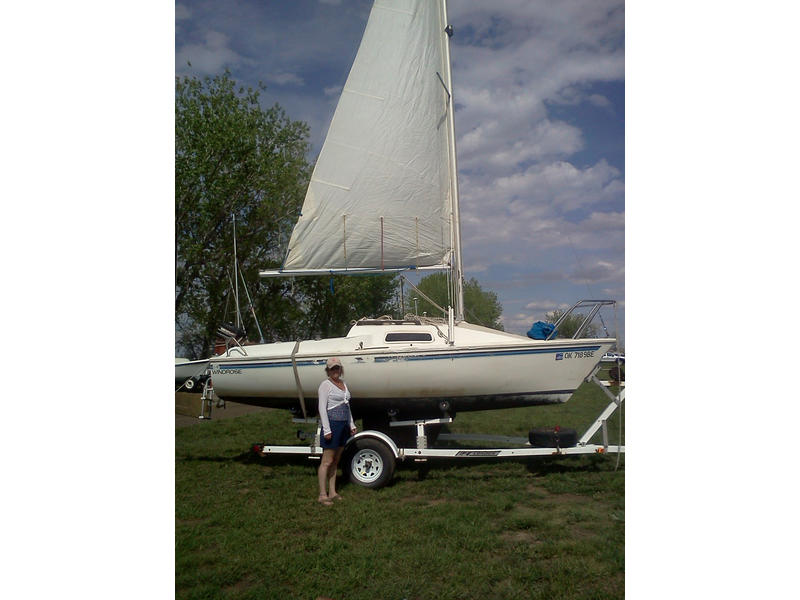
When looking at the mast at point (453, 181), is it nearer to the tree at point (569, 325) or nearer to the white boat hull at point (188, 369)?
the tree at point (569, 325)

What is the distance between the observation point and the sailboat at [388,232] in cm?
543


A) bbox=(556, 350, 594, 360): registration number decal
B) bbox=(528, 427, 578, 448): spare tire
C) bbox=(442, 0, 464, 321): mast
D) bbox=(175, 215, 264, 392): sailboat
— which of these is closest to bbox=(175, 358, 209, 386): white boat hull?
bbox=(175, 215, 264, 392): sailboat

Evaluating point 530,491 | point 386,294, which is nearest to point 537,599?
point 530,491

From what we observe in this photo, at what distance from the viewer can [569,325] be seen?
5336mm

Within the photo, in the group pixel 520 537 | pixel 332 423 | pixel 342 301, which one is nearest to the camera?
pixel 520 537

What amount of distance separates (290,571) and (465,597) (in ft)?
3.52

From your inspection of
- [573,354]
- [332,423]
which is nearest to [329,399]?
[332,423]

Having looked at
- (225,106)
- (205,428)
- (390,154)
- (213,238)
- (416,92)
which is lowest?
(205,428)

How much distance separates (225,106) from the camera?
10.3 m

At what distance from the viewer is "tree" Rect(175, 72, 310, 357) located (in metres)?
7.72

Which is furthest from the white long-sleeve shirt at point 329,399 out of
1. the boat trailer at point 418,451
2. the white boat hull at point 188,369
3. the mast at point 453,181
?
the white boat hull at point 188,369

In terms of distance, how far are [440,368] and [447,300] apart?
0.99 m

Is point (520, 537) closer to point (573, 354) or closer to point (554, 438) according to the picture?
point (554, 438)

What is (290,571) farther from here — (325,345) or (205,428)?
(205,428)
